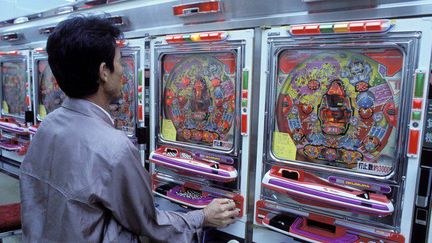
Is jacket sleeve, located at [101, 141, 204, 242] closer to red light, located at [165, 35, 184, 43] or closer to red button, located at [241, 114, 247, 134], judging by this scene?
red button, located at [241, 114, 247, 134]

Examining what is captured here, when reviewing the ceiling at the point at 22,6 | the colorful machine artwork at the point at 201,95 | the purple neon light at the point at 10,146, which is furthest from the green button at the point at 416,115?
the ceiling at the point at 22,6

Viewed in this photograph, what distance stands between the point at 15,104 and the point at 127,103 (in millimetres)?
2394

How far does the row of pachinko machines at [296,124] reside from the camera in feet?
5.31

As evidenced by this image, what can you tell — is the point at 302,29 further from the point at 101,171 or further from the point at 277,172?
the point at 101,171

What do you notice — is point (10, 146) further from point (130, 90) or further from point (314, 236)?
point (314, 236)

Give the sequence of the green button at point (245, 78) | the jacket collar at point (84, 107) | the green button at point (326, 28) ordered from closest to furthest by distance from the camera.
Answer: the jacket collar at point (84, 107) → the green button at point (326, 28) → the green button at point (245, 78)

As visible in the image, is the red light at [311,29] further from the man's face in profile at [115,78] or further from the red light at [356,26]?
the man's face in profile at [115,78]

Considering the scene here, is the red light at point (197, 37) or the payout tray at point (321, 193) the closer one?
the payout tray at point (321, 193)

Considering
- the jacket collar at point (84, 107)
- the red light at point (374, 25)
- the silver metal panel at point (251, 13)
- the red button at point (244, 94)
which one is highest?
the silver metal panel at point (251, 13)

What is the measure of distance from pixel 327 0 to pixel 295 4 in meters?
0.19

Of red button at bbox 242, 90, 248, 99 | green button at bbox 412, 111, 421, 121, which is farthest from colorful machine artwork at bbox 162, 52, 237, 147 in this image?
green button at bbox 412, 111, 421, 121

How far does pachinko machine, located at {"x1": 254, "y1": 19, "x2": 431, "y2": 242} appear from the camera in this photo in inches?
62.7

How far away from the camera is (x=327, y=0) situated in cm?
176

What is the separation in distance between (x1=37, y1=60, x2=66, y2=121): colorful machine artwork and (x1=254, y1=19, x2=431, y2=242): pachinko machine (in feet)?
8.92
